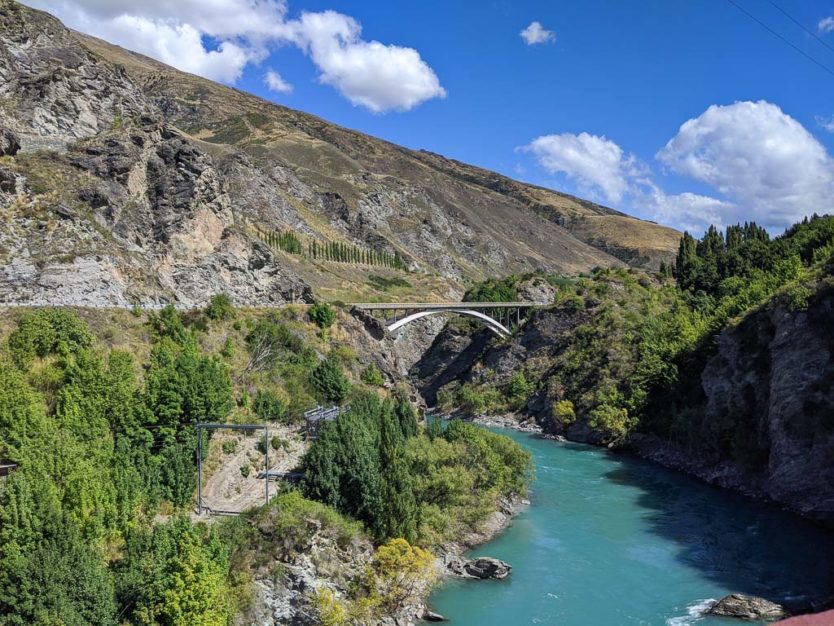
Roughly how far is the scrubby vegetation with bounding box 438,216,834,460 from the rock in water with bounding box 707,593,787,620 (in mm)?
17123

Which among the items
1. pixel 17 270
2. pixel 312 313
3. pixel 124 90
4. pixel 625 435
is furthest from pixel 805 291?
pixel 124 90

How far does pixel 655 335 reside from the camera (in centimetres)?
5200

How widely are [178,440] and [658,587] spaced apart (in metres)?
17.8

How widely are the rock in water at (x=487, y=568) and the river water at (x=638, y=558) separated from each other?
312 mm

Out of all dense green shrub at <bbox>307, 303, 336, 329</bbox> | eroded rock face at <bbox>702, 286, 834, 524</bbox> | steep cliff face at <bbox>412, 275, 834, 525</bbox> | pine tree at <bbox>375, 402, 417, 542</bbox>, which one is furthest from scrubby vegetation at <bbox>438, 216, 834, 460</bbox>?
pine tree at <bbox>375, 402, 417, 542</bbox>

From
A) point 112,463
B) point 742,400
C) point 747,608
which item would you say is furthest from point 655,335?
point 112,463

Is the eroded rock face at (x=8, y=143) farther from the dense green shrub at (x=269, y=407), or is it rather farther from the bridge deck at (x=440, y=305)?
the bridge deck at (x=440, y=305)

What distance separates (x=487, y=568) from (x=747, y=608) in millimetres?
8242

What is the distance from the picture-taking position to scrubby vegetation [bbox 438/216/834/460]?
1751 inches

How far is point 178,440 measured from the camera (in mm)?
23547

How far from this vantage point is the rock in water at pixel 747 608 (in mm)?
19734

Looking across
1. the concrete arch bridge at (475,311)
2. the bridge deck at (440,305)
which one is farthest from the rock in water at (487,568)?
the concrete arch bridge at (475,311)

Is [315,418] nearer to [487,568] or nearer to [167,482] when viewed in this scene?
[167,482]

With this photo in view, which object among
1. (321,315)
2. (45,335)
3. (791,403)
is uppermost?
(321,315)
